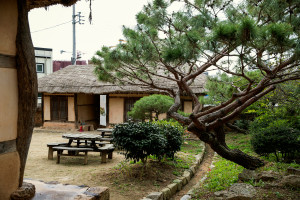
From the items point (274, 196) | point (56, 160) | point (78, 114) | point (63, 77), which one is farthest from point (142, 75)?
point (63, 77)

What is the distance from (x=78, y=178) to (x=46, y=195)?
7.63 feet

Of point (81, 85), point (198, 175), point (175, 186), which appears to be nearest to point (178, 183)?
point (175, 186)

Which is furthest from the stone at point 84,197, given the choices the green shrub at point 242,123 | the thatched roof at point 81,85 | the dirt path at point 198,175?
the green shrub at point 242,123

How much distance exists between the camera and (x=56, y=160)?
759 centimetres

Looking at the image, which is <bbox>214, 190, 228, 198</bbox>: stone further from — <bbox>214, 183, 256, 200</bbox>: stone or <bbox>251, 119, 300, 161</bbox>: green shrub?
<bbox>251, 119, 300, 161</bbox>: green shrub

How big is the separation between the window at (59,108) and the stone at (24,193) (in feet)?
38.9

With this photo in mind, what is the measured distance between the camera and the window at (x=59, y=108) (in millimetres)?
14766

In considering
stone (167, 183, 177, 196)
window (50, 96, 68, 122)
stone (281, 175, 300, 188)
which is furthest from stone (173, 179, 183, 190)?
window (50, 96, 68, 122)

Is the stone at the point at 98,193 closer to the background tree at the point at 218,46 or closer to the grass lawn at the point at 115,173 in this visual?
the grass lawn at the point at 115,173

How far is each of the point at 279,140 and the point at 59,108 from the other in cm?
1186

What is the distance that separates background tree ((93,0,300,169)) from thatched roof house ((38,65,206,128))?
6.84m

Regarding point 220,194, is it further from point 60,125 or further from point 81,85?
point 60,125

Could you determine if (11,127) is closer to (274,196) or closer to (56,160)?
(274,196)

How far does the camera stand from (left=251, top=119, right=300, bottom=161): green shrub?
5.95 metres
